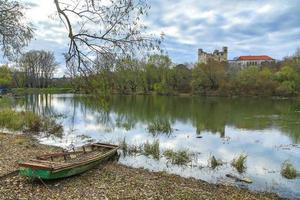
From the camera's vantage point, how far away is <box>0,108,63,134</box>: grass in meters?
24.5

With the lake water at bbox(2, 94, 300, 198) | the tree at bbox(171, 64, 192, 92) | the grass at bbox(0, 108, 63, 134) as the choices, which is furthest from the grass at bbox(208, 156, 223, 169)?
the tree at bbox(171, 64, 192, 92)

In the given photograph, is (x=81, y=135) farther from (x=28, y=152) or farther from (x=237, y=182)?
(x=237, y=182)

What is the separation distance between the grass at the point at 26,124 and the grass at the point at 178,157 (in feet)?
35.2

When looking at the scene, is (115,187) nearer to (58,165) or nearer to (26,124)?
(58,165)

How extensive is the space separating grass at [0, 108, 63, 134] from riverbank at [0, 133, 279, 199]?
35.7ft

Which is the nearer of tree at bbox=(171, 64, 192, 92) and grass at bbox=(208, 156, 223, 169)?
grass at bbox=(208, 156, 223, 169)

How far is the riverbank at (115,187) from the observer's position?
959 centimetres

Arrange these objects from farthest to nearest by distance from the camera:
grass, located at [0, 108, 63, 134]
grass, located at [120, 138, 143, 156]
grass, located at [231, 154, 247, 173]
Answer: grass, located at [0, 108, 63, 134] → grass, located at [120, 138, 143, 156] → grass, located at [231, 154, 247, 173]

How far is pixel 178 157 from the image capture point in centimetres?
1612

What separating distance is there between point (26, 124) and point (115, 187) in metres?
17.4

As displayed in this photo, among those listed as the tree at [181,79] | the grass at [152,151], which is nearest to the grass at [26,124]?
the grass at [152,151]

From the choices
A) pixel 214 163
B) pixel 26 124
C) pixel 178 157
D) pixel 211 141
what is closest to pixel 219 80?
pixel 211 141

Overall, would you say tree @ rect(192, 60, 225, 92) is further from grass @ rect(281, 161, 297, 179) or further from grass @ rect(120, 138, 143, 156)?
grass @ rect(281, 161, 297, 179)

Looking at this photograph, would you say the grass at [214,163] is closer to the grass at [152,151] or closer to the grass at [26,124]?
the grass at [152,151]
